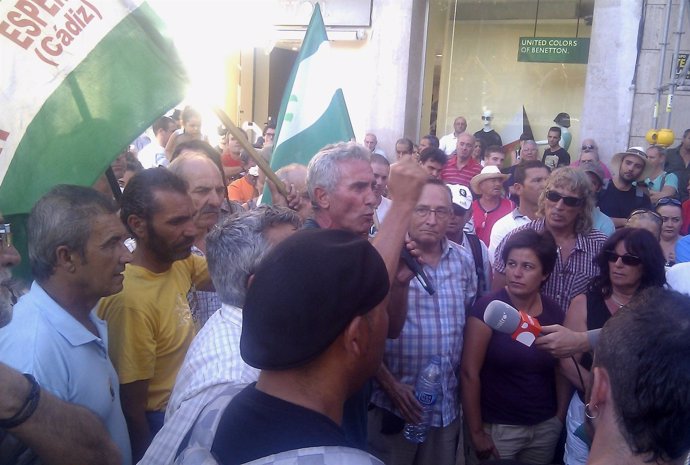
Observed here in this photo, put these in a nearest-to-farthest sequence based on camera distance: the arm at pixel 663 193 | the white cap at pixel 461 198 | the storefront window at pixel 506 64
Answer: the white cap at pixel 461 198, the arm at pixel 663 193, the storefront window at pixel 506 64

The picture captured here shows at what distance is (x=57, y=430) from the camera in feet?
5.66

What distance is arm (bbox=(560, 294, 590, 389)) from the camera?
3201mm

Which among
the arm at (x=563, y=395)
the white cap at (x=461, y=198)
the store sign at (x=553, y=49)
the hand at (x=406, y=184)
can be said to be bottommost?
the arm at (x=563, y=395)

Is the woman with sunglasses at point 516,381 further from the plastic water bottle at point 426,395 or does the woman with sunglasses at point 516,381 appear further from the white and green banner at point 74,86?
the white and green banner at point 74,86

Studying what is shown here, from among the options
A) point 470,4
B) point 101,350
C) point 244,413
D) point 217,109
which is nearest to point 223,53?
point 470,4

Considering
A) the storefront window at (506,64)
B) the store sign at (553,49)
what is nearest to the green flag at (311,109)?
the storefront window at (506,64)

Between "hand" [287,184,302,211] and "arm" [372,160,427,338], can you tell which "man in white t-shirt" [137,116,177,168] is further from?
"arm" [372,160,427,338]

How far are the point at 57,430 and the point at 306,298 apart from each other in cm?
84

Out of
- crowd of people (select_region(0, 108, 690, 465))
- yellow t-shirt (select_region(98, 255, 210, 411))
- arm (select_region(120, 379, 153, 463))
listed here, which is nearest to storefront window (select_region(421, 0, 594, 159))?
crowd of people (select_region(0, 108, 690, 465))

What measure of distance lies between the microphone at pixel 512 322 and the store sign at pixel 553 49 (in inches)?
418

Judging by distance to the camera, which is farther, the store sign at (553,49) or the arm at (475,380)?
the store sign at (553,49)

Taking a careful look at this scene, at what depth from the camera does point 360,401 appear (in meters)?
2.39

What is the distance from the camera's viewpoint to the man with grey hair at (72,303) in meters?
2.04

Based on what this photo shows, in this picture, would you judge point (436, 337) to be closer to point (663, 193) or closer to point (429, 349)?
point (429, 349)
